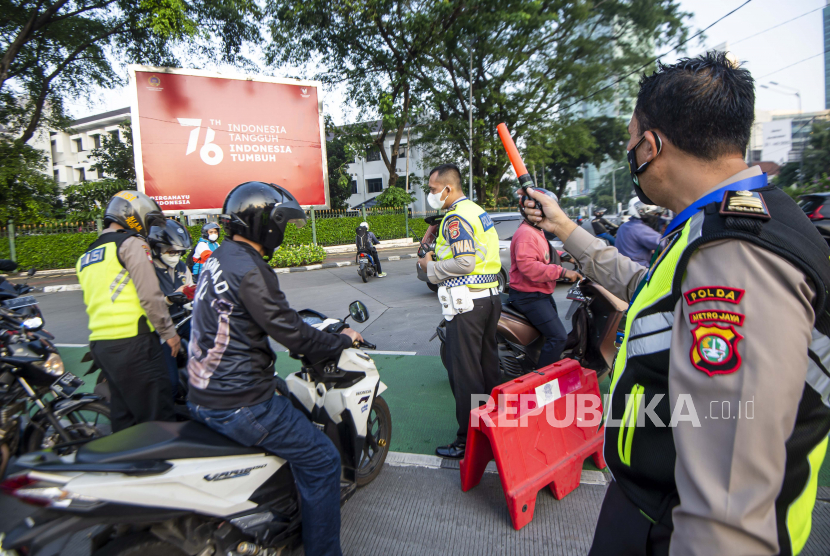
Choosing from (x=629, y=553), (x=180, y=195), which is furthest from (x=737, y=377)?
(x=180, y=195)

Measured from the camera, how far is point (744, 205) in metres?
0.97

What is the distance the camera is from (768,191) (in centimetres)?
107

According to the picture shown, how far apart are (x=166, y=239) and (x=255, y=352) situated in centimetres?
233

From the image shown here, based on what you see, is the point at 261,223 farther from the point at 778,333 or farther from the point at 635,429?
the point at 778,333

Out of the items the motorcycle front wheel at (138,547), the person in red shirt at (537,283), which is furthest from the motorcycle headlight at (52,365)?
the person in red shirt at (537,283)

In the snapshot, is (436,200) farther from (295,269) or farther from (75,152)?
(75,152)

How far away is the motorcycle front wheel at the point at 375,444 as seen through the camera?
3010 millimetres

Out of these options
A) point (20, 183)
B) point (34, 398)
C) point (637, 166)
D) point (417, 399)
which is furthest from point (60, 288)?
point (637, 166)

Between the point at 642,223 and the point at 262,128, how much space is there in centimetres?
1396

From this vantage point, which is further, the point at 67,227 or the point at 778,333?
the point at 67,227

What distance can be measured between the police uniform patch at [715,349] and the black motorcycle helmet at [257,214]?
5.93ft

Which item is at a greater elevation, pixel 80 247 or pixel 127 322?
pixel 80 247

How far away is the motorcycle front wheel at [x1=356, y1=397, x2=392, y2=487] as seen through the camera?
301 cm

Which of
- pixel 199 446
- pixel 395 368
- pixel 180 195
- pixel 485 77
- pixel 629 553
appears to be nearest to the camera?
pixel 629 553
